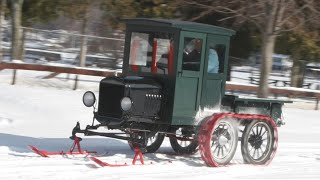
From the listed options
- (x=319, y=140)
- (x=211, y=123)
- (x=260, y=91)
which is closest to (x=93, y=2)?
(x=260, y=91)

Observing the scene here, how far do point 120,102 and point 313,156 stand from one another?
4394 mm

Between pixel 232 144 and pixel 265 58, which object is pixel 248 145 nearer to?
pixel 232 144

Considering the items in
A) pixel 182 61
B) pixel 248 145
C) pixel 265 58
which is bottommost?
pixel 248 145

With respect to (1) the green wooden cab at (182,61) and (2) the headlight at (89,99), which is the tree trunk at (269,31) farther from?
(2) the headlight at (89,99)

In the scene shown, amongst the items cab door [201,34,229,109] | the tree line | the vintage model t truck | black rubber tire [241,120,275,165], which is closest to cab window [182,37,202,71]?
the vintage model t truck

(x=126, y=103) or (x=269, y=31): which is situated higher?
(x=269, y=31)

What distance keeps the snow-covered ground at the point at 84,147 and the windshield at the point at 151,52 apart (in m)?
1.34

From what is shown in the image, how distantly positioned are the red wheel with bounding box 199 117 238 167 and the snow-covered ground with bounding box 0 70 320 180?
16 cm

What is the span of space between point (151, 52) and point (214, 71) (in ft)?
3.18

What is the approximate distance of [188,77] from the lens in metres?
9.69

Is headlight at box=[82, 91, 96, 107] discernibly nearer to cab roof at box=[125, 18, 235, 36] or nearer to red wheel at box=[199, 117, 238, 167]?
cab roof at box=[125, 18, 235, 36]

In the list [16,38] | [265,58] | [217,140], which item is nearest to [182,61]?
[217,140]

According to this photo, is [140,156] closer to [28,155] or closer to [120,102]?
[120,102]

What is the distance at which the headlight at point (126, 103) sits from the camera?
902 cm
